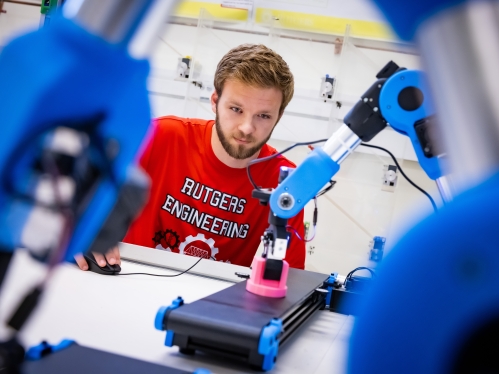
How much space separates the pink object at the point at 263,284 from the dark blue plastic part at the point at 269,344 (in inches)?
7.0

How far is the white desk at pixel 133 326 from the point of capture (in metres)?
0.62

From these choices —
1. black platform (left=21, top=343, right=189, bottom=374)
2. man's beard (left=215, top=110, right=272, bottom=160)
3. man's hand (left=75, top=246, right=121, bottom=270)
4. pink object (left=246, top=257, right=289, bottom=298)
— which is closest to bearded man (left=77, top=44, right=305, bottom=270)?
man's beard (left=215, top=110, right=272, bottom=160)

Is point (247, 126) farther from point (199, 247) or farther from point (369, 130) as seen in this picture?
point (369, 130)

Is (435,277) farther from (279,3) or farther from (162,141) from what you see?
(279,3)

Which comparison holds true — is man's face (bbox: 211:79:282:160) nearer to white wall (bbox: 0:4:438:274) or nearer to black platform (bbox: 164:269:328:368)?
black platform (bbox: 164:269:328:368)

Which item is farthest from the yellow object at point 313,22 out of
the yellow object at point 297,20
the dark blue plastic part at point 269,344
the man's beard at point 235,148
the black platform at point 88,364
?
the black platform at point 88,364

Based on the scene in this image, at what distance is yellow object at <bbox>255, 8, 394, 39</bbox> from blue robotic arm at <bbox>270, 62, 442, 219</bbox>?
2.72 m

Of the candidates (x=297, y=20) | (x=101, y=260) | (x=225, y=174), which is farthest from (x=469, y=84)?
(x=297, y=20)

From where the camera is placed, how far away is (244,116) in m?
1.73

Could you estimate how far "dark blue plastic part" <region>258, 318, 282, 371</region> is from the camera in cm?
58

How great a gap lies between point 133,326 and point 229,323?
194 millimetres

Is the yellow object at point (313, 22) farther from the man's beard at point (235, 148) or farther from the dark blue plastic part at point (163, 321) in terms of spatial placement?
the dark blue plastic part at point (163, 321)

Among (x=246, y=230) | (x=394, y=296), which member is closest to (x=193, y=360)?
(x=394, y=296)

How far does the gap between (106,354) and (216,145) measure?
143cm
